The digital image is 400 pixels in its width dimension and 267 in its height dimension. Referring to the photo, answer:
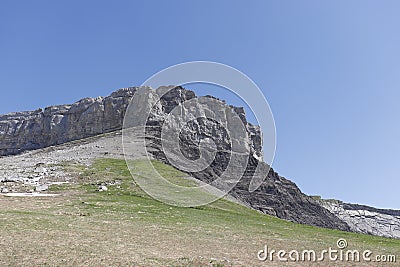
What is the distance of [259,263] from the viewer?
83.7ft

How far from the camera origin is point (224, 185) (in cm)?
11744

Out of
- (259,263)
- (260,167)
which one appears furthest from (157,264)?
(260,167)

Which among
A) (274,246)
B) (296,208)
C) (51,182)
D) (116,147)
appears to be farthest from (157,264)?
(296,208)

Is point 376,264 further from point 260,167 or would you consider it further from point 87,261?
point 260,167

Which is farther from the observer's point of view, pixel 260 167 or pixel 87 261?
pixel 260 167

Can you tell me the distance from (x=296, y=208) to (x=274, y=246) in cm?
11755

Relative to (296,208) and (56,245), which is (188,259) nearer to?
(56,245)

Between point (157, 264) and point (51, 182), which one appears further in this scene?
point (51, 182)

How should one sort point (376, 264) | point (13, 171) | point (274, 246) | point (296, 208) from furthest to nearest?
1. point (296, 208)
2. point (13, 171)
3. point (274, 246)
4. point (376, 264)

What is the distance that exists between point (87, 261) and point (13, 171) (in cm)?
6700

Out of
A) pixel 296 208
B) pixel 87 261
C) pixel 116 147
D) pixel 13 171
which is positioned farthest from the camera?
pixel 296 208

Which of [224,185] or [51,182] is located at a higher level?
[224,185]

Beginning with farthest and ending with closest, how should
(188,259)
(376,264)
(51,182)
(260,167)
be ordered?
(260,167) < (51,182) < (376,264) < (188,259)

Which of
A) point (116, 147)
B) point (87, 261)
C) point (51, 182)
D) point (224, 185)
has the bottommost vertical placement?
point (87, 261)
